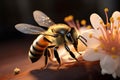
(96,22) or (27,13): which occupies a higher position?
(96,22)

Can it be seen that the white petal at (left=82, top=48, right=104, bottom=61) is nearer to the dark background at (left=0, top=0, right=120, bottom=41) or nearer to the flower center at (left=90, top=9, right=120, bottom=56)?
the flower center at (left=90, top=9, right=120, bottom=56)

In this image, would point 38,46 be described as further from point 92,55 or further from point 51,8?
point 51,8

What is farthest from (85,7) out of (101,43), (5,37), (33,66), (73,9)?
(101,43)

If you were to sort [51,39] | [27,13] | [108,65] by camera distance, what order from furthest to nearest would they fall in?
[27,13]
[51,39]
[108,65]

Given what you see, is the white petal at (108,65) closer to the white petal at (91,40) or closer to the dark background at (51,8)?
the white petal at (91,40)

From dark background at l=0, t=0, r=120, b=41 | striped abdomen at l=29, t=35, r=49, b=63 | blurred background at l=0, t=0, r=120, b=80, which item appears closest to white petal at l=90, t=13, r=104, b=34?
striped abdomen at l=29, t=35, r=49, b=63

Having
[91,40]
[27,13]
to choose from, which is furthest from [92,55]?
[27,13]

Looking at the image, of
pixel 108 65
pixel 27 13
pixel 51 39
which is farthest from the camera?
pixel 27 13

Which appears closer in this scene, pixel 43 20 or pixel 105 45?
pixel 105 45
